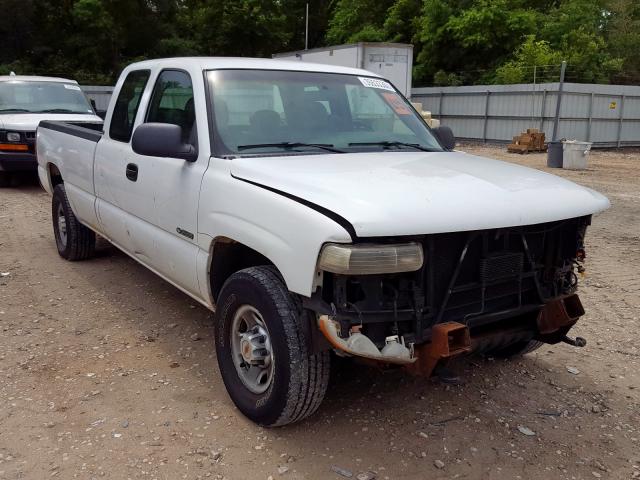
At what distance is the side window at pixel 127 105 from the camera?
4767 millimetres

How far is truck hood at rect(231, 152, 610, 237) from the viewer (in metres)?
2.75

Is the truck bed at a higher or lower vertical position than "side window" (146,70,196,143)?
lower

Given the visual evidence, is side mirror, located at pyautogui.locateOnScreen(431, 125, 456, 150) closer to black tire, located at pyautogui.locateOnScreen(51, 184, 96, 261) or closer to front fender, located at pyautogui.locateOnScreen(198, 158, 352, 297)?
front fender, located at pyautogui.locateOnScreen(198, 158, 352, 297)

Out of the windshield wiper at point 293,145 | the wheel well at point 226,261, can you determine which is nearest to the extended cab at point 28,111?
the windshield wiper at point 293,145

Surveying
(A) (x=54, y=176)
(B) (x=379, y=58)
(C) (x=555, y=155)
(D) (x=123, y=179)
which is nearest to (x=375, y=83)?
(D) (x=123, y=179)

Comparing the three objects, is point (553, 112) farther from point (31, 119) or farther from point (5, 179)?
point (5, 179)

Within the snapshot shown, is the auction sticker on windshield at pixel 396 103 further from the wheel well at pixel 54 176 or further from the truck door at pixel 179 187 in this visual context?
the wheel well at pixel 54 176

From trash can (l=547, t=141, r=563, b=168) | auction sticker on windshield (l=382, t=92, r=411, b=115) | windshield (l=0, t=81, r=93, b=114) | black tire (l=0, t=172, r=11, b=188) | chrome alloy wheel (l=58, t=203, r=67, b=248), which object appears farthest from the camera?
trash can (l=547, t=141, r=563, b=168)

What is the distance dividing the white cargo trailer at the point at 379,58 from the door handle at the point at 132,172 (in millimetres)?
13463

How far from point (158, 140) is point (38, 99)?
921 centimetres

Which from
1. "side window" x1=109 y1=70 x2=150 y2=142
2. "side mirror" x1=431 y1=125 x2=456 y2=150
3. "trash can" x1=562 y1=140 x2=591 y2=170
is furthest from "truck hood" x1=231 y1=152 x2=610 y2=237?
"trash can" x1=562 y1=140 x2=591 y2=170

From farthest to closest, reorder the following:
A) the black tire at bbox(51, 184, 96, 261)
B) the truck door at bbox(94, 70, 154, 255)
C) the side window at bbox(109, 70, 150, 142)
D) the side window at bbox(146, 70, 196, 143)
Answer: the black tire at bbox(51, 184, 96, 261)
the side window at bbox(109, 70, 150, 142)
the truck door at bbox(94, 70, 154, 255)
the side window at bbox(146, 70, 196, 143)

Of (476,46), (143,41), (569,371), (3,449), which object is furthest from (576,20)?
(3,449)

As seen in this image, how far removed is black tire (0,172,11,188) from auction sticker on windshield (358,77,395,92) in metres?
9.07
